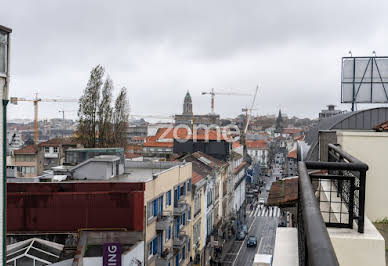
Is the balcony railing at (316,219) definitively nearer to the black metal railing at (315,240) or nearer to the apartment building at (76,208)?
the black metal railing at (315,240)

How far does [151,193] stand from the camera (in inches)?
802

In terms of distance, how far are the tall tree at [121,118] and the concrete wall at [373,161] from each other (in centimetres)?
3062

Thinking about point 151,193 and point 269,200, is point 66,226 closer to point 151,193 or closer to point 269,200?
point 151,193

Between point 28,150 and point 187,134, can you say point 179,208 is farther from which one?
point 187,134

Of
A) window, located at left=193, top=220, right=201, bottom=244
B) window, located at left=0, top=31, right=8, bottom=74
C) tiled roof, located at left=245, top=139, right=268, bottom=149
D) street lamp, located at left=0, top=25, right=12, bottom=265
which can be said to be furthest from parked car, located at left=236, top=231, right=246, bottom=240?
tiled roof, located at left=245, top=139, right=268, bottom=149

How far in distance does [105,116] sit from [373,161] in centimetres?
3037

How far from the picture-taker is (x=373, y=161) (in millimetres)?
7344

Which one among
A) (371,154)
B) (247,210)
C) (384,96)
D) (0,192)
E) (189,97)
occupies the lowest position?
(247,210)

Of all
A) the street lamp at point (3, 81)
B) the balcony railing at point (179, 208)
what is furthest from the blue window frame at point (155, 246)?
the street lamp at point (3, 81)

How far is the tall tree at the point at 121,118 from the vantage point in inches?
1483

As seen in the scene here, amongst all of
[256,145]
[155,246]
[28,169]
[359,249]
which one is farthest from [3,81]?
[256,145]

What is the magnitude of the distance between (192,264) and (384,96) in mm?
19560

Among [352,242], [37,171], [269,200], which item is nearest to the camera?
[352,242]

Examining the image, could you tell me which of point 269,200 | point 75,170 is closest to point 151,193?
point 75,170
